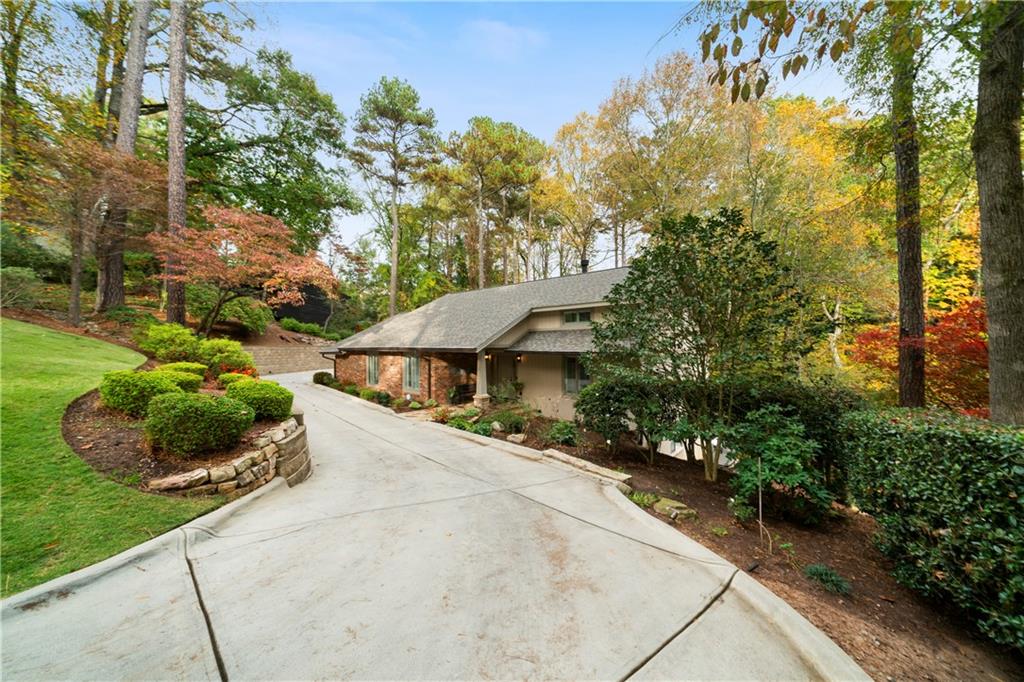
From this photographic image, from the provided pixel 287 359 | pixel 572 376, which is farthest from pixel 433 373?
pixel 287 359

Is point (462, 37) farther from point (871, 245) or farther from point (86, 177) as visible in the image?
point (871, 245)

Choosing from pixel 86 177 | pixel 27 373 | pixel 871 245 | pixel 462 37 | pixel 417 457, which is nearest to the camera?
pixel 27 373

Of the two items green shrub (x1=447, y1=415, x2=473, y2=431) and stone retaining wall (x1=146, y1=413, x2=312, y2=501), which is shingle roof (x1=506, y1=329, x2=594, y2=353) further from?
stone retaining wall (x1=146, y1=413, x2=312, y2=501)

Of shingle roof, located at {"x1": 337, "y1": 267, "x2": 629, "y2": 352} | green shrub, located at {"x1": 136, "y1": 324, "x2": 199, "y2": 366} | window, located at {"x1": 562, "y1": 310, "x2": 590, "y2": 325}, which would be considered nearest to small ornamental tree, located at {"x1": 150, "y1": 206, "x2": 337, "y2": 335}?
green shrub, located at {"x1": 136, "y1": 324, "x2": 199, "y2": 366}

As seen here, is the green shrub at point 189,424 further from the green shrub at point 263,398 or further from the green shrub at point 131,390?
the green shrub at point 263,398

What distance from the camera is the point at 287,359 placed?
838 inches

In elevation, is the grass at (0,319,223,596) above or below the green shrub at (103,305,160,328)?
below

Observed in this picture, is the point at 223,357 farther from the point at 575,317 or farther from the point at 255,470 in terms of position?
the point at 575,317

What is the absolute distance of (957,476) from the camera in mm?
2748

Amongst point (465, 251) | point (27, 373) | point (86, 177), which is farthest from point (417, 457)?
point (465, 251)

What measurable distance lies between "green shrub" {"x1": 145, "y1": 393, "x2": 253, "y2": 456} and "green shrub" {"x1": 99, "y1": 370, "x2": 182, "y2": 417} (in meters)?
A: 0.58

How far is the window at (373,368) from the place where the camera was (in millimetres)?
15594

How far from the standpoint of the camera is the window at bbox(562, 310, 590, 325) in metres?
11.5

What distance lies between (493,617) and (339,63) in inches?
443
